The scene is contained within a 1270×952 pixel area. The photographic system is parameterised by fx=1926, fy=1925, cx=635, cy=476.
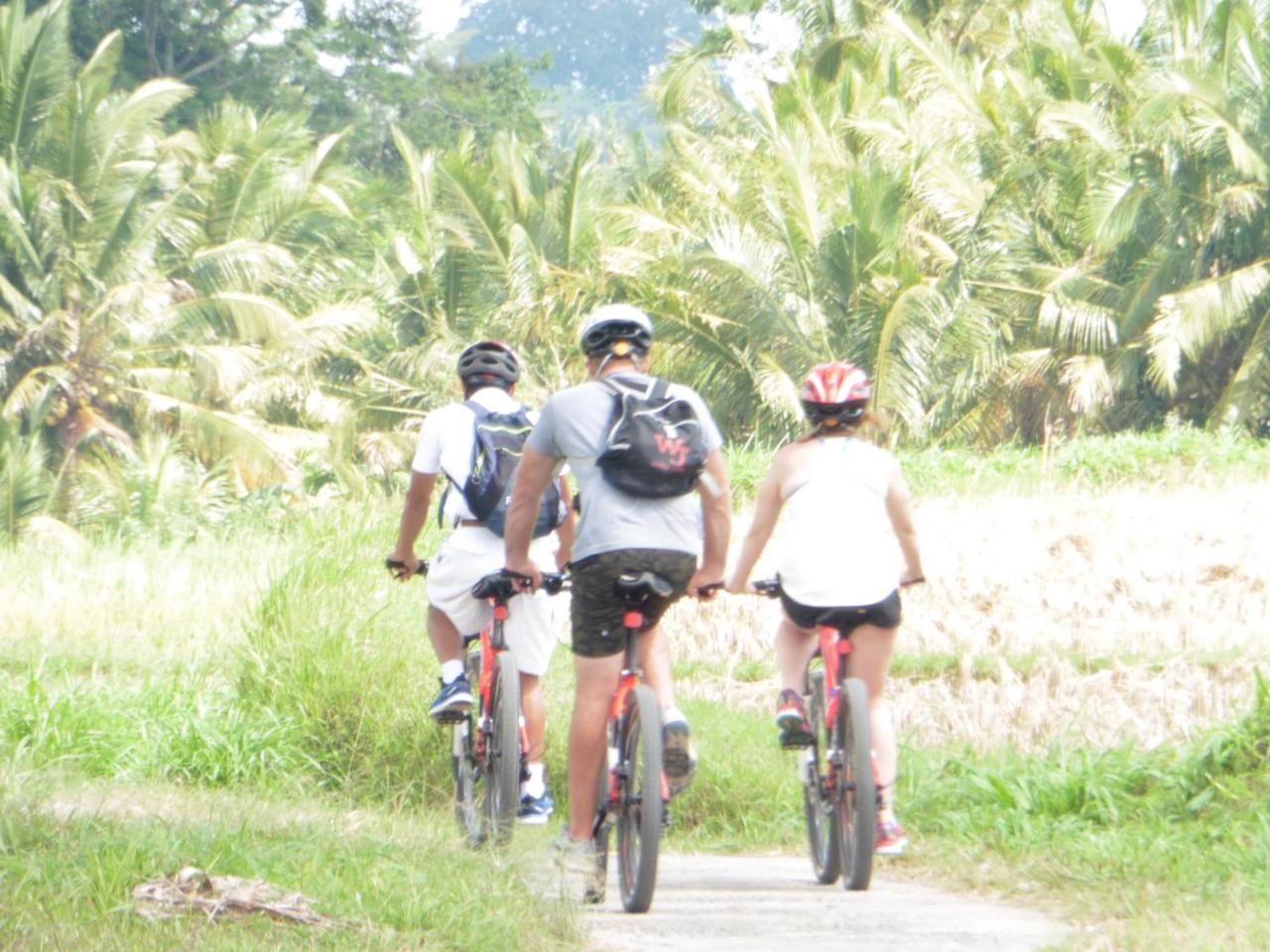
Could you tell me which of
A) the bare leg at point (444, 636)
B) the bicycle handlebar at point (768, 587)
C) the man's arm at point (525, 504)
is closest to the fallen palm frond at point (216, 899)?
the man's arm at point (525, 504)

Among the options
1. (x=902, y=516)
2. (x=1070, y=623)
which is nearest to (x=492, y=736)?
(x=902, y=516)

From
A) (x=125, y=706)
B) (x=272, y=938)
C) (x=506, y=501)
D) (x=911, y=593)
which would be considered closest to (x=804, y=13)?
(x=911, y=593)

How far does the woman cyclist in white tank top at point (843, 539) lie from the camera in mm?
6285

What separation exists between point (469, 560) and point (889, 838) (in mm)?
1827

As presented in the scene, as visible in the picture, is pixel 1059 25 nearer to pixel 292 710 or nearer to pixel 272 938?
pixel 292 710

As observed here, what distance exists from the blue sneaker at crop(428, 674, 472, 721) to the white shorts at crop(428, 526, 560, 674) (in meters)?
0.22

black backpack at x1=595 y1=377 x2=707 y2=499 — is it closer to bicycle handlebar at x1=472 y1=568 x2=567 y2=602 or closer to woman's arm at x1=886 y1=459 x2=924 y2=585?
bicycle handlebar at x1=472 y1=568 x2=567 y2=602

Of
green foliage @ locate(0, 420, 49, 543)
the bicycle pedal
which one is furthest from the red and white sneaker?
green foliage @ locate(0, 420, 49, 543)

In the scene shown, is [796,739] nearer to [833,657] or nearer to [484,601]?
[833,657]

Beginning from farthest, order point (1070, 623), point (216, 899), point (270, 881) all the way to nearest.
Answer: point (1070, 623)
point (270, 881)
point (216, 899)

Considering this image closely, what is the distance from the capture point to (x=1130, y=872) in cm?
614

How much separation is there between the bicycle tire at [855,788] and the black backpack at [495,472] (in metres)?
1.32

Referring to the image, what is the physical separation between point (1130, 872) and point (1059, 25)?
23810 mm

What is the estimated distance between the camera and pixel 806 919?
18.3 feet
